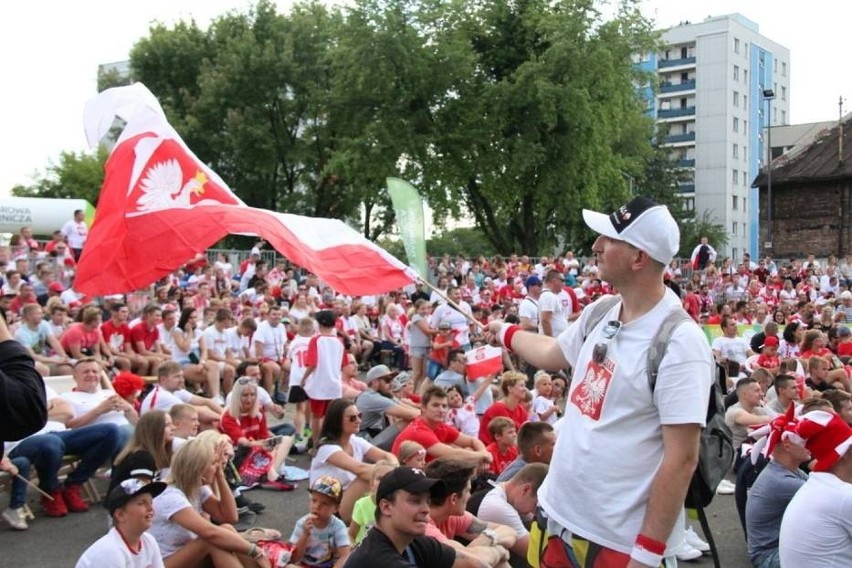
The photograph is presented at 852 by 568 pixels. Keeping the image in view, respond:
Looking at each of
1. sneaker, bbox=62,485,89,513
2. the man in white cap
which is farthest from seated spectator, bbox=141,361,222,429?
the man in white cap

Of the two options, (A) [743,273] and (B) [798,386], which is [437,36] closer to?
(A) [743,273]

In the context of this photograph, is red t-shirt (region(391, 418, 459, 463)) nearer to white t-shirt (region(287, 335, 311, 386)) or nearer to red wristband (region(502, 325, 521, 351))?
white t-shirt (region(287, 335, 311, 386))

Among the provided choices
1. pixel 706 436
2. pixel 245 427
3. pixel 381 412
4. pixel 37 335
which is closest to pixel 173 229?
pixel 245 427

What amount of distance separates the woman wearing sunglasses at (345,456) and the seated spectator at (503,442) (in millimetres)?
1128

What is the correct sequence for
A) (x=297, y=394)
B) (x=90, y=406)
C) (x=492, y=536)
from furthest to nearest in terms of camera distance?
(x=297, y=394) → (x=90, y=406) → (x=492, y=536)

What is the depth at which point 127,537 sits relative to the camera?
191 inches

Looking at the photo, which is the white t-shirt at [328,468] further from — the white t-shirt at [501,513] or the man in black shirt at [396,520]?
the man in black shirt at [396,520]

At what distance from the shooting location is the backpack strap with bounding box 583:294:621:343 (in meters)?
3.08

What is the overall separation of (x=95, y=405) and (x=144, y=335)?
4.64 metres

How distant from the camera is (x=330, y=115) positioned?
39375 mm

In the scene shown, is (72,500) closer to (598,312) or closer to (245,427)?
(245,427)

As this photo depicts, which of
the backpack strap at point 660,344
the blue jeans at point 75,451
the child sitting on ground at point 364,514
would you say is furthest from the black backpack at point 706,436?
the blue jeans at point 75,451

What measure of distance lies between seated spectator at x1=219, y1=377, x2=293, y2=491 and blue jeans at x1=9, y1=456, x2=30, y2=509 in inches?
80.4

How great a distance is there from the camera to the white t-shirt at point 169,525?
5617 millimetres
